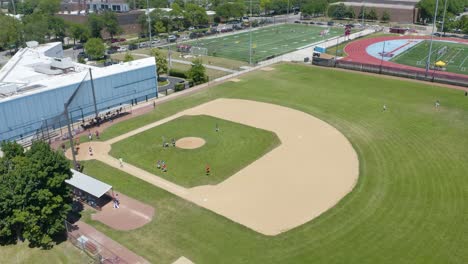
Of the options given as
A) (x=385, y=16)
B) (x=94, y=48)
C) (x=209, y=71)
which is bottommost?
(x=209, y=71)

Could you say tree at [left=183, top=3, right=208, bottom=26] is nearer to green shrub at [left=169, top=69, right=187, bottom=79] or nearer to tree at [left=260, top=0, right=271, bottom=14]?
tree at [left=260, top=0, right=271, bottom=14]

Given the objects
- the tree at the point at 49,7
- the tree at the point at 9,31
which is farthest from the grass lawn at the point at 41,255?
the tree at the point at 49,7

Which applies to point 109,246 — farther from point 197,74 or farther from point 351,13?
point 351,13

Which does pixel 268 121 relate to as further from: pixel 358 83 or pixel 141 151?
pixel 358 83

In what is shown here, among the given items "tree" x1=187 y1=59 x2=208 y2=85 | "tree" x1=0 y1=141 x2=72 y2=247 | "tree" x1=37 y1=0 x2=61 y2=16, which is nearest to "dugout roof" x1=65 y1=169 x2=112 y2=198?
"tree" x1=0 y1=141 x2=72 y2=247

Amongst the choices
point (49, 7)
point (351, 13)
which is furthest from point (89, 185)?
point (351, 13)
